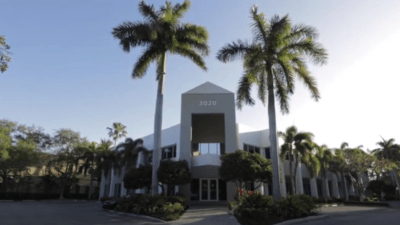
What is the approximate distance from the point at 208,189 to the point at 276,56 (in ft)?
57.0

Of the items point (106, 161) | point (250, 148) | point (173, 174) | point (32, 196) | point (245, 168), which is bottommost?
point (32, 196)

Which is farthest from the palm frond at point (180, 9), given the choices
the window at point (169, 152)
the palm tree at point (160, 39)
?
the window at point (169, 152)

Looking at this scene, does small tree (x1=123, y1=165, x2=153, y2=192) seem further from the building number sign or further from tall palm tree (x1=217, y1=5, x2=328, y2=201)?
tall palm tree (x1=217, y1=5, x2=328, y2=201)

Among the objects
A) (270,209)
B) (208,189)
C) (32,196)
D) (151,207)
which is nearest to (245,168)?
(208,189)

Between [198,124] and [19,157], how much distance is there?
29152mm

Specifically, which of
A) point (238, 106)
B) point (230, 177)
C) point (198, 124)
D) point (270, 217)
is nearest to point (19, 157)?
point (198, 124)

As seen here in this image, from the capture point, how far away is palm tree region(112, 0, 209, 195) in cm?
1895

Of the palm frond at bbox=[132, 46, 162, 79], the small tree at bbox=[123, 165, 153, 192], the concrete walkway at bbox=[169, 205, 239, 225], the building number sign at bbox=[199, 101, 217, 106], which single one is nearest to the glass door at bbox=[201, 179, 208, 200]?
the small tree at bbox=[123, 165, 153, 192]

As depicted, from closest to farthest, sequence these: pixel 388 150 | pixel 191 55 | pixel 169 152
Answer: pixel 191 55, pixel 169 152, pixel 388 150

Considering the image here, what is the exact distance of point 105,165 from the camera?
39688mm

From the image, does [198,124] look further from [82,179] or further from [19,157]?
[82,179]

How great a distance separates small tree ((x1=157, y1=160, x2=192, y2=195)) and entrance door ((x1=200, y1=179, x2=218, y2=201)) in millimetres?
4644

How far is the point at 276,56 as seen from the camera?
54.8ft

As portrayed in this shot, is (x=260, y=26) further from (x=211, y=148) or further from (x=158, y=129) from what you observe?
(x=211, y=148)
